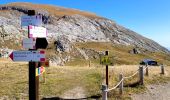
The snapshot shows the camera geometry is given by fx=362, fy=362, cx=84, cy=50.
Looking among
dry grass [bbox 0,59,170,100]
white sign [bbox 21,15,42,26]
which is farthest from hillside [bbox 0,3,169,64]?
white sign [bbox 21,15,42,26]

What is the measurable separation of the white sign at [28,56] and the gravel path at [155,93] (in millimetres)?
10475

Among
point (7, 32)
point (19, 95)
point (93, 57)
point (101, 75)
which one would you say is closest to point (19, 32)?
point (7, 32)

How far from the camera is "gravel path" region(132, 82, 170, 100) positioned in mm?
22578

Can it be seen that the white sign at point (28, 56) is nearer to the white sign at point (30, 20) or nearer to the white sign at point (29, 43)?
the white sign at point (29, 43)

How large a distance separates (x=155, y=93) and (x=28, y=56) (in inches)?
524

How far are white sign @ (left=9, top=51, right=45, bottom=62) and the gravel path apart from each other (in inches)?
412

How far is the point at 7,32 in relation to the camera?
10250cm

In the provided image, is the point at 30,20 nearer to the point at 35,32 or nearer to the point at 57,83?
the point at 35,32

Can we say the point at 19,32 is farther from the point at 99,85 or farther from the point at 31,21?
the point at 31,21

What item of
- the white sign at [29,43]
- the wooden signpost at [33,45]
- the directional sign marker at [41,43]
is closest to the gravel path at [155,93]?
the wooden signpost at [33,45]

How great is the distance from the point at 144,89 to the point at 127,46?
150 meters

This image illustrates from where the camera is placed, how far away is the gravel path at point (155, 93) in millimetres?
22578

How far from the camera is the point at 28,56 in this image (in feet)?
42.5

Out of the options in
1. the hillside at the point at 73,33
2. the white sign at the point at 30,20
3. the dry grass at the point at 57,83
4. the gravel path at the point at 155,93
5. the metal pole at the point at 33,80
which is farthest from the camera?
the hillside at the point at 73,33
